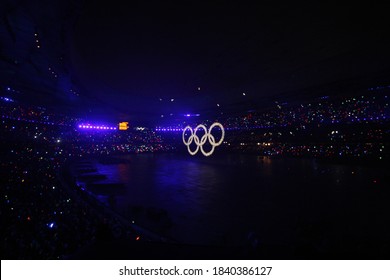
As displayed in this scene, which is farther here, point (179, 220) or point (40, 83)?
point (40, 83)

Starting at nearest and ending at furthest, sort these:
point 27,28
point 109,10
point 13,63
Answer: point 109,10, point 27,28, point 13,63

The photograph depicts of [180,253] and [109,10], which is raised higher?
[109,10]

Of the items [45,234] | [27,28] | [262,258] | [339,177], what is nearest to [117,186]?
[45,234]

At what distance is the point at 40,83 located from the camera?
17.9 meters

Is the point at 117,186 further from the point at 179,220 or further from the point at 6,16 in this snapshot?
the point at 6,16

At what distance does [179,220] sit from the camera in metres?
15.7

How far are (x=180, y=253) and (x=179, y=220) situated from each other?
10.6 meters

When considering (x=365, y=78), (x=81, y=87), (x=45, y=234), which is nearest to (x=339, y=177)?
(x=365, y=78)

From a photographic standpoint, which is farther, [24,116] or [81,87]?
[24,116]

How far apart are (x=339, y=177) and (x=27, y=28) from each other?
3013cm

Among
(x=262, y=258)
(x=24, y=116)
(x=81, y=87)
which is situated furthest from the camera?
(x=24, y=116)

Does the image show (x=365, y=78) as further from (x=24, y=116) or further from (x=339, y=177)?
(x=24, y=116)

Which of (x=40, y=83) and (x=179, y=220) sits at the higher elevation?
(x=40, y=83)

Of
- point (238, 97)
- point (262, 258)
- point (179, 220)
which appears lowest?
point (179, 220)
